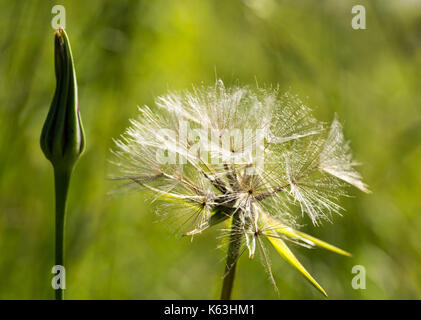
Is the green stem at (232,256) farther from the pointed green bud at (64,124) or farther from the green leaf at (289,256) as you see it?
the pointed green bud at (64,124)

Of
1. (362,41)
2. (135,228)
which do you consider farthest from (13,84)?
(362,41)

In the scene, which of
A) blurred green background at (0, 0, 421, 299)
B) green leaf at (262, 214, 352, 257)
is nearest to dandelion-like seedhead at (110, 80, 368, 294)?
green leaf at (262, 214, 352, 257)

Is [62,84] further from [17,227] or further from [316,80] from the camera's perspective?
[316,80]

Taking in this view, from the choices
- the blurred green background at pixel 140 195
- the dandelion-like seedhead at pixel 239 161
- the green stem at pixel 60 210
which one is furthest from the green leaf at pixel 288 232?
the blurred green background at pixel 140 195

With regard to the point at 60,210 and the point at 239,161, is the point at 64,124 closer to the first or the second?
the point at 60,210
